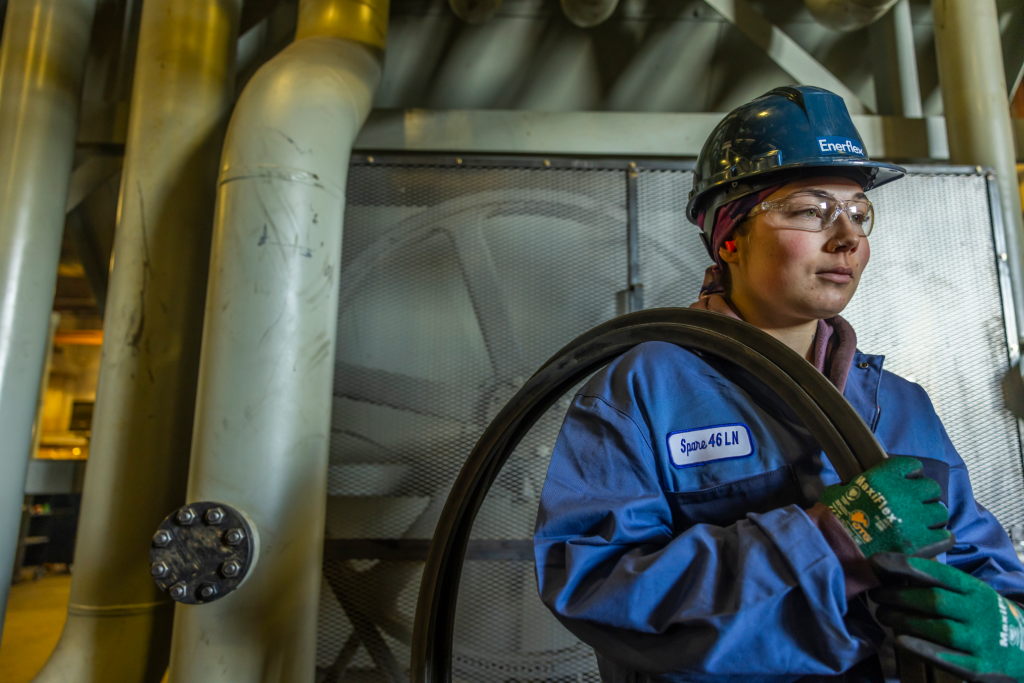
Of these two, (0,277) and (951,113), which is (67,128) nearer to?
(0,277)

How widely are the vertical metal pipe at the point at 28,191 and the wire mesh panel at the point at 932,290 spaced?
183cm

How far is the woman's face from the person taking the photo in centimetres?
114

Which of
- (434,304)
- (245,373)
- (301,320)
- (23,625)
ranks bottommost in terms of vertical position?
(23,625)

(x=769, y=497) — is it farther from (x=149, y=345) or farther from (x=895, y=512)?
(x=149, y=345)

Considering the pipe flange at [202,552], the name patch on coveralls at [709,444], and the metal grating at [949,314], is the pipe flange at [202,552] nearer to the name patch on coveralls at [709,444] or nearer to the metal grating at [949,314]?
the name patch on coveralls at [709,444]

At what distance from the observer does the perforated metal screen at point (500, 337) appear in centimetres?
173

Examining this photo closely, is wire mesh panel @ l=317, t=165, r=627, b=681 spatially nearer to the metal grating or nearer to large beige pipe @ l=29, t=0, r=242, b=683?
large beige pipe @ l=29, t=0, r=242, b=683

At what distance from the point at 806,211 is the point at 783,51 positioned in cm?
144

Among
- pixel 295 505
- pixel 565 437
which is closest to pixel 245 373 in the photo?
pixel 295 505

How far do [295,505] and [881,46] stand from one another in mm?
2758

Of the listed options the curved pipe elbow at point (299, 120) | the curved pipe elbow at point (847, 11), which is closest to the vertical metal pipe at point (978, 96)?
the curved pipe elbow at point (847, 11)

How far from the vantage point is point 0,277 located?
180 cm

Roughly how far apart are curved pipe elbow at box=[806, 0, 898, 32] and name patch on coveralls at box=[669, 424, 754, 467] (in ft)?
6.10

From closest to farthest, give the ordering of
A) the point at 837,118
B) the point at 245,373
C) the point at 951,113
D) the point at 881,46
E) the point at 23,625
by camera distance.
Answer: the point at 837,118
the point at 245,373
the point at 951,113
the point at 881,46
the point at 23,625
